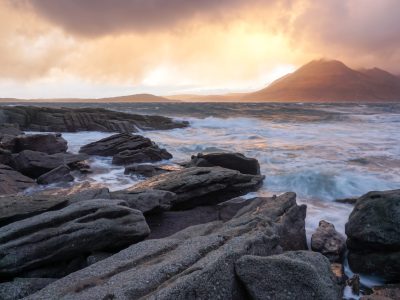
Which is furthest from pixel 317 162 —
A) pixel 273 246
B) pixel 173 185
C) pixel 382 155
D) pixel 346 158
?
pixel 273 246

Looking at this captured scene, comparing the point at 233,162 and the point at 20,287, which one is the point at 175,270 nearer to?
the point at 20,287

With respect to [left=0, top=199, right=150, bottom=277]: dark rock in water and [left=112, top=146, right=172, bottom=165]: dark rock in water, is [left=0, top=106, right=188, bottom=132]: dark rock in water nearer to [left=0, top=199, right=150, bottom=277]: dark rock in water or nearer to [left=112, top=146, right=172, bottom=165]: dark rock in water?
[left=112, top=146, right=172, bottom=165]: dark rock in water

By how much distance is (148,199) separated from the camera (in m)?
7.39

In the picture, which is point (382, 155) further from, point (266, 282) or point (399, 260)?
point (266, 282)

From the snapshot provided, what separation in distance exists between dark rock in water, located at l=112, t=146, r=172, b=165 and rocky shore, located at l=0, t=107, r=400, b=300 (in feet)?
13.8

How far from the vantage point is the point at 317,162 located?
14.7 meters

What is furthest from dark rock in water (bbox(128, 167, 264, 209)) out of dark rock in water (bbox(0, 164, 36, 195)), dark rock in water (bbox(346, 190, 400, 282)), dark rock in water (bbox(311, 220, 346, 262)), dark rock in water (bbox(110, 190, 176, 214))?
dark rock in water (bbox(346, 190, 400, 282))

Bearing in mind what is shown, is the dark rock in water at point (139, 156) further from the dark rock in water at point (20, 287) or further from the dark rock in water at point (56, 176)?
Answer: the dark rock in water at point (20, 287)

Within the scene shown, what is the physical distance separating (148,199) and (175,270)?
3.66 metres

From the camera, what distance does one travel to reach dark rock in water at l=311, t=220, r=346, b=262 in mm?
6188

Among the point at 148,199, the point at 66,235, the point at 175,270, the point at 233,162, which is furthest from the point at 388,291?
the point at 233,162

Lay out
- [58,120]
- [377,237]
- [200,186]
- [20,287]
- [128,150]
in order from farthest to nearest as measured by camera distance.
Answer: [58,120] < [128,150] < [200,186] < [377,237] < [20,287]

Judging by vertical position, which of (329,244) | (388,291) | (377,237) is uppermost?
(377,237)

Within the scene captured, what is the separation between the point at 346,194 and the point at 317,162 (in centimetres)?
447
